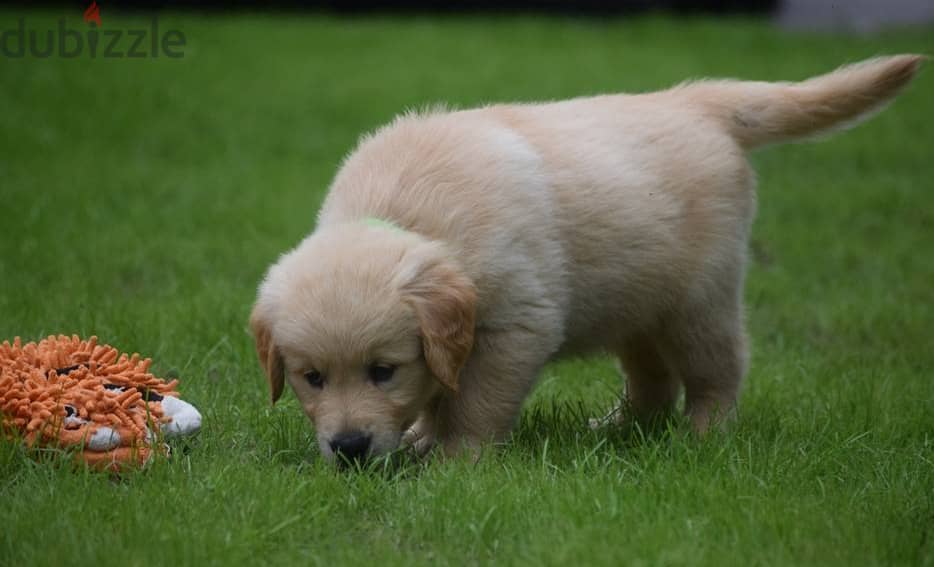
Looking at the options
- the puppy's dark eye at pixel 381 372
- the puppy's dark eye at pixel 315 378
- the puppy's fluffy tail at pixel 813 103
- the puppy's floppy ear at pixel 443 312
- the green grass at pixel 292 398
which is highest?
the puppy's fluffy tail at pixel 813 103

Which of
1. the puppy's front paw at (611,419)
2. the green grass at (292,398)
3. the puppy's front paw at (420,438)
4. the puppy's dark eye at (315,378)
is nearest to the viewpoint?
the green grass at (292,398)

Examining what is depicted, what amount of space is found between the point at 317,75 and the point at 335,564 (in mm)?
9314

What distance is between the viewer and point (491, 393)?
142 inches

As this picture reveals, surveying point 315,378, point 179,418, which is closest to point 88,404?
point 179,418

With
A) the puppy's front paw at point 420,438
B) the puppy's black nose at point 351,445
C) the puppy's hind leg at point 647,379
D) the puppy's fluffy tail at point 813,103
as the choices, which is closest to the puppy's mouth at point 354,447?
the puppy's black nose at point 351,445

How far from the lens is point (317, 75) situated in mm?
11727

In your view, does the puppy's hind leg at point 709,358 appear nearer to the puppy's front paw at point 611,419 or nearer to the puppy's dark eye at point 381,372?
the puppy's front paw at point 611,419

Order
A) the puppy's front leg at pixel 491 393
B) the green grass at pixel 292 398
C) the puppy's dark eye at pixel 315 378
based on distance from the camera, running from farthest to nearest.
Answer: the puppy's front leg at pixel 491 393
the puppy's dark eye at pixel 315 378
the green grass at pixel 292 398

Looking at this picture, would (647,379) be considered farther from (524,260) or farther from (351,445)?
(351,445)

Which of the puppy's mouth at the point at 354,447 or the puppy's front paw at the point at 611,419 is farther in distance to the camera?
the puppy's front paw at the point at 611,419

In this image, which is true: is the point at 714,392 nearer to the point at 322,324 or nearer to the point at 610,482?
the point at 610,482

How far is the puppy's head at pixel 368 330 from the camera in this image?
333 cm

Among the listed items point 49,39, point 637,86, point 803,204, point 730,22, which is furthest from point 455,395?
point 730,22

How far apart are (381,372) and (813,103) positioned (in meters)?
1.86
